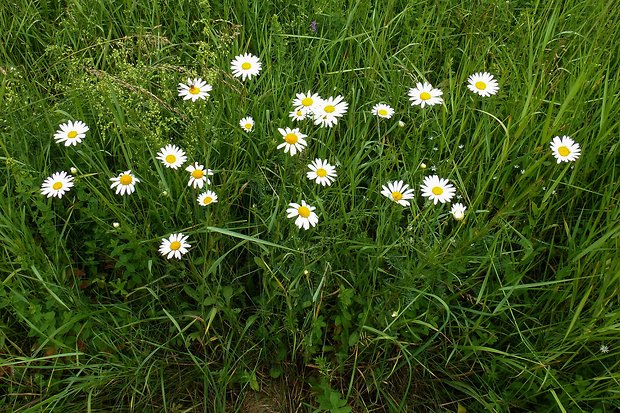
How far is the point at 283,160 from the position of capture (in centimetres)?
173

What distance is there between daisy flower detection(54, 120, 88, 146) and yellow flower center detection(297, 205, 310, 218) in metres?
0.67

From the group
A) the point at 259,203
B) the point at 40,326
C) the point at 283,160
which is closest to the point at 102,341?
the point at 40,326

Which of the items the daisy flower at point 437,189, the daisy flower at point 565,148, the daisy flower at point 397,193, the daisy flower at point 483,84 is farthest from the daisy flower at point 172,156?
the daisy flower at point 565,148

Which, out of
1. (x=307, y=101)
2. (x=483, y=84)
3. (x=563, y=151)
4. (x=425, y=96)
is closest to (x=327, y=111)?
(x=307, y=101)

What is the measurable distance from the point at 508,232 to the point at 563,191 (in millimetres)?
257

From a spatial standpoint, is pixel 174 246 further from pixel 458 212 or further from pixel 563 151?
pixel 563 151

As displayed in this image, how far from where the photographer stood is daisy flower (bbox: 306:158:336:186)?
5.24ft

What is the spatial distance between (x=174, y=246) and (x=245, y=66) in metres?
0.70

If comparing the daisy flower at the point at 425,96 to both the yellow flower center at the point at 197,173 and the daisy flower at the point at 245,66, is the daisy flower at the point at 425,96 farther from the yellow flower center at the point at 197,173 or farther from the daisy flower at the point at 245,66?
the yellow flower center at the point at 197,173

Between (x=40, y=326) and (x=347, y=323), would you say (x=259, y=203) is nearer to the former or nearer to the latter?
(x=347, y=323)

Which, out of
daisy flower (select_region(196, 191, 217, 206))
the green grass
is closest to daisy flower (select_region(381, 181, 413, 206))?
the green grass

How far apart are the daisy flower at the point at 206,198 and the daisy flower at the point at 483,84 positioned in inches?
35.3

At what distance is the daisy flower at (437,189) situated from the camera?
5.10 ft

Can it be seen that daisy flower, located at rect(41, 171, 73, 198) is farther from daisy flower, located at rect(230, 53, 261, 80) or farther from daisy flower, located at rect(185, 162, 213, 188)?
daisy flower, located at rect(230, 53, 261, 80)
